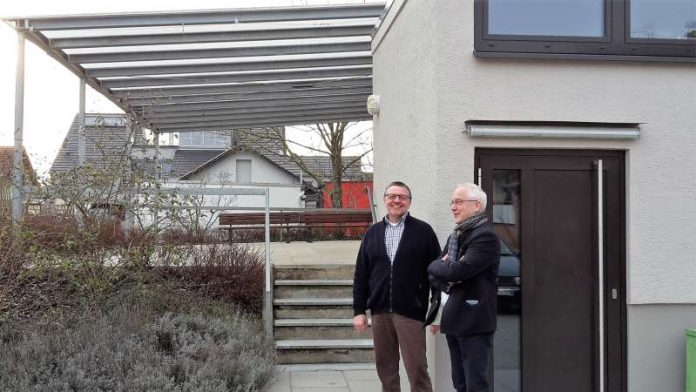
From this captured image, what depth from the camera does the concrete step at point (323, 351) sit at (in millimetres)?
5836

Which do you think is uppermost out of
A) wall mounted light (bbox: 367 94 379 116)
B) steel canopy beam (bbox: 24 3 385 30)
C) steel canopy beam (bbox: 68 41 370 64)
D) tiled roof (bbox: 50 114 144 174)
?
steel canopy beam (bbox: 24 3 385 30)

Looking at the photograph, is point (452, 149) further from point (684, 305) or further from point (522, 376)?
point (684, 305)

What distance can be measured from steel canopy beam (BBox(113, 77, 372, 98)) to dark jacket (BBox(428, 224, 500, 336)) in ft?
18.9

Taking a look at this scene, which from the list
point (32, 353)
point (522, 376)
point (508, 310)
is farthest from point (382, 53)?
point (32, 353)

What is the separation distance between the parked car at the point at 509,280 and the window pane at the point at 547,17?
1.56 m

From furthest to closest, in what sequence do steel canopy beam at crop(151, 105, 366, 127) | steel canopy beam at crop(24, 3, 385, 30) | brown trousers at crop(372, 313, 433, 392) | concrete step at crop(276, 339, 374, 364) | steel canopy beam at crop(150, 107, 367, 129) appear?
steel canopy beam at crop(150, 107, 367, 129), steel canopy beam at crop(151, 105, 366, 127), steel canopy beam at crop(24, 3, 385, 30), concrete step at crop(276, 339, 374, 364), brown trousers at crop(372, 313, 433, 392)

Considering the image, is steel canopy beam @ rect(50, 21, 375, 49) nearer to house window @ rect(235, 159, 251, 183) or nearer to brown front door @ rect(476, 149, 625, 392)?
brown front door @ rect(476, 149, 625, 392)

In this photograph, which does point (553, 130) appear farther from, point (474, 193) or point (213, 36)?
point (213, 36)

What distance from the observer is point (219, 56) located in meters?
7.68

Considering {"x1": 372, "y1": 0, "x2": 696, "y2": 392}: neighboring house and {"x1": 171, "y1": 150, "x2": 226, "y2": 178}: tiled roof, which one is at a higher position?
{"x1": 171, "y1": 150, "x2": 226, "y2": 178}: tiled roof

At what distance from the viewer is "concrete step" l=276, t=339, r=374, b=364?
5836 millimetres

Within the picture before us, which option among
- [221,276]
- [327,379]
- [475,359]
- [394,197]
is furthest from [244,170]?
[475,359]

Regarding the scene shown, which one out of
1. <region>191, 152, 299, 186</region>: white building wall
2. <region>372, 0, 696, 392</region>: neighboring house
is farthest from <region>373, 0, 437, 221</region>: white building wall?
<region>191, 152, 299, 186</region>: white building wall

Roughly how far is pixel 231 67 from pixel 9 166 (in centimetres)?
305
